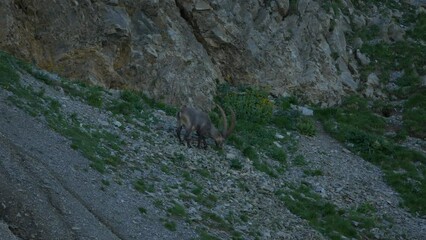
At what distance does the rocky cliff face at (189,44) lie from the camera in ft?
79.4

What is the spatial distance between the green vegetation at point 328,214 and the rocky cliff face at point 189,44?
8.36m

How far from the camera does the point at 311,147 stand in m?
25.2

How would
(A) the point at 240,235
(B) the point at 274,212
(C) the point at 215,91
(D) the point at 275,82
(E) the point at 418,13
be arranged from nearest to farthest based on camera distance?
(A) the point at 240,235 < (B) the point at 274,212 < (C) the point at 215,91 < (D) the point at 275,82 < (E) the point at 418,13

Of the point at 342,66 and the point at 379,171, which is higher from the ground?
the point at 342,66

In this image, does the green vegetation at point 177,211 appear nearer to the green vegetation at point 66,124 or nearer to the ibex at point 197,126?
the green vegetation at point 66,124

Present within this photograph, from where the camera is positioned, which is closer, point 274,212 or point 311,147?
point 274,212

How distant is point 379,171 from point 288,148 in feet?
12.6

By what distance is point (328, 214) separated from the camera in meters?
19.3

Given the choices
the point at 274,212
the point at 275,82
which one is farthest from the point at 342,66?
the point at 274,212

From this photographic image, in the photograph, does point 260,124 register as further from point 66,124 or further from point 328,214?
point 66,124

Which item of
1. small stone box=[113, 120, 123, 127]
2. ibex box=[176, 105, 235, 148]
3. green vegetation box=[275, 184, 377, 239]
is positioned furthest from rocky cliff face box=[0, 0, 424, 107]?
green vegetation box=[275, 184, 377, 239]

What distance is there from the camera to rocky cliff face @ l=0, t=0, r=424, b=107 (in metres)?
24.2

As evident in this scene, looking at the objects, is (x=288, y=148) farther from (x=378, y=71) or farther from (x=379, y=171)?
(x=378, y=71)

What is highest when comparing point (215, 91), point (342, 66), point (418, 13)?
point (418, 13)
